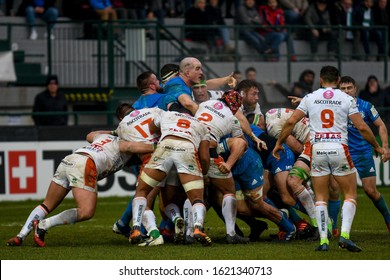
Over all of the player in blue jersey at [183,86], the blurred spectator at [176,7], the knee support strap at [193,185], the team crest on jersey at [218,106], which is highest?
the blurred spectator at [176,7]

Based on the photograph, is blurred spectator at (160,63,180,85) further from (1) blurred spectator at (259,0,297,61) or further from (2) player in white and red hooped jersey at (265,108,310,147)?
(1) blurred spectator at (259,0,297,61)

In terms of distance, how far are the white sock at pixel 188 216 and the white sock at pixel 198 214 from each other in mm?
561

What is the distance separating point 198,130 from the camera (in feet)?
45.2

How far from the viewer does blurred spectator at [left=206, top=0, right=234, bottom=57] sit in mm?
25533

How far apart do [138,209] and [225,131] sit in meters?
1.49

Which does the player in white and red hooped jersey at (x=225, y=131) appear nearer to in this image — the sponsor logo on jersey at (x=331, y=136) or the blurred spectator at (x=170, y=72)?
the blurred spectator at (x=170, y=72)

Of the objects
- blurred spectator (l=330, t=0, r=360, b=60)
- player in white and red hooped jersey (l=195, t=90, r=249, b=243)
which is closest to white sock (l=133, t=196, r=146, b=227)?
player in white and red hooped jersey (l=195, t=90, r=249, b=243)

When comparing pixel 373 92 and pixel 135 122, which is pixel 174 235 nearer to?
pixel 135 122

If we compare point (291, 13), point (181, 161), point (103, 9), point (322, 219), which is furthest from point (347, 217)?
point (291, 13)

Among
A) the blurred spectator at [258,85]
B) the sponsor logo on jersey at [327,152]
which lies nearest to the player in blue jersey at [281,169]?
the sponsor logo on jersey at [327,152]

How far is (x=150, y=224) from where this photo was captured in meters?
14.1

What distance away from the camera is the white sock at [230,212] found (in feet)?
46.6

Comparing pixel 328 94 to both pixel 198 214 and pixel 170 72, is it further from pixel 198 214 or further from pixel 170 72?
pixel 170 72

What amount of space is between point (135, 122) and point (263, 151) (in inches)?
81.7
